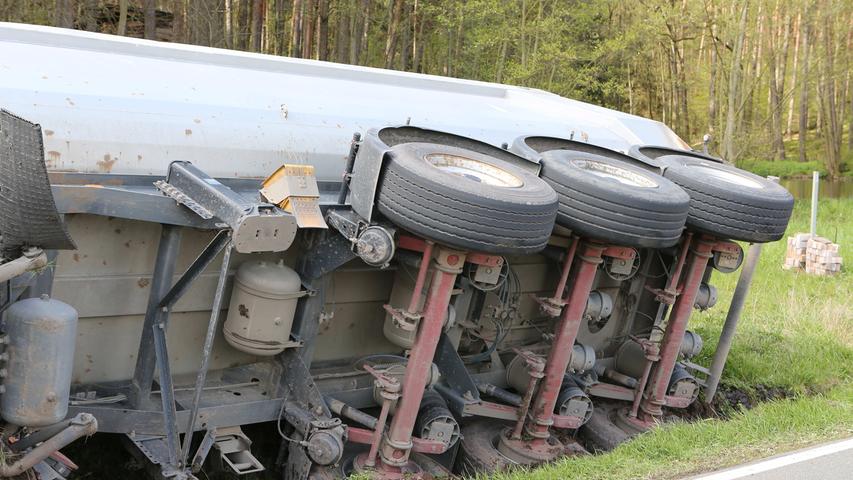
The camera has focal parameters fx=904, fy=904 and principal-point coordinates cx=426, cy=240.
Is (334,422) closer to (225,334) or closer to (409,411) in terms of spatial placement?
(409,411)

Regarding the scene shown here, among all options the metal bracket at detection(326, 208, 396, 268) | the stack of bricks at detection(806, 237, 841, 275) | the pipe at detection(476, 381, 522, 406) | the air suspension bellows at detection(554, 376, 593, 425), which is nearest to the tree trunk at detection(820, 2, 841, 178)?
the stack of bricks at detection(806, 237, 841, 275)

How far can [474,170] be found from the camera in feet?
15.2

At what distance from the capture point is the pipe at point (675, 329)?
5.73 metres

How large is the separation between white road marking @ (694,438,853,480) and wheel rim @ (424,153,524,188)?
168 centimetres

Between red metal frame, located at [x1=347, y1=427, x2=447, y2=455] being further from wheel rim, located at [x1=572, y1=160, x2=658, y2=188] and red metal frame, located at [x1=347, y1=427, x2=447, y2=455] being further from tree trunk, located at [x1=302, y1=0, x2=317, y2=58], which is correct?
tree trunk, located at [x1=302, y1=0, x2=317, y2=58]

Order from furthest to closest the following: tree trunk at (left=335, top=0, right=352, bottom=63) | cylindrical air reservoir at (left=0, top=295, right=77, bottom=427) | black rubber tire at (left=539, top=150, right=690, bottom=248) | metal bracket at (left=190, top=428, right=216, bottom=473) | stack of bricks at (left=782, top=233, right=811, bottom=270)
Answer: tree trunk at (left=335, top=0, right=352, bottom=63)
stack of bricks at (left=782, top=233, right=811, bottom=270)
black rubber tire at (left=539, top=150, right=690, bottom=248)
metal bracket at (left=190, top=428, right=216, bottom=473)
cylindrical air reservoir at (left=0, top=295, right=77, bottom=427)

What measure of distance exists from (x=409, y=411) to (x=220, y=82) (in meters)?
2.03

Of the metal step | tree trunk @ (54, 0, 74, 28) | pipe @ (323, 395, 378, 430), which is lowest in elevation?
the metal step

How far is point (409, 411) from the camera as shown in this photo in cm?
446

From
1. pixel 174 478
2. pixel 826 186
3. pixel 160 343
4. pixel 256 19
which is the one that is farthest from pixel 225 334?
pixel 826 186

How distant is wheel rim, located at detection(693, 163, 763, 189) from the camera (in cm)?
585

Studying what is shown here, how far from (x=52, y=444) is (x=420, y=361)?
168cm

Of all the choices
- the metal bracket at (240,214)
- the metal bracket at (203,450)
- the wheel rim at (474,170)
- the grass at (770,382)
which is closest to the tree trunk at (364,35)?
the grass at (770,382)

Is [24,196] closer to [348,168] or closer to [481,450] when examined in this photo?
[348,168]
